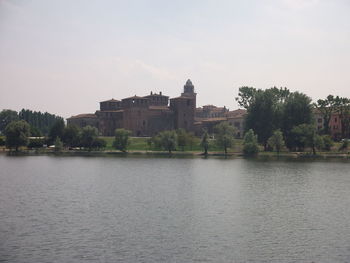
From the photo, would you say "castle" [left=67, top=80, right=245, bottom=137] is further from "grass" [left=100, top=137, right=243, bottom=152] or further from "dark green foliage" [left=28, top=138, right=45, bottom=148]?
"dark green foliage" [left=28, top=138, right=45, bottom=148]

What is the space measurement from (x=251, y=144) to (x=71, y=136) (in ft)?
122

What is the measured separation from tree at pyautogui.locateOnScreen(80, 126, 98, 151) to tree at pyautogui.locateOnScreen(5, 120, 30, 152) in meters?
10.8

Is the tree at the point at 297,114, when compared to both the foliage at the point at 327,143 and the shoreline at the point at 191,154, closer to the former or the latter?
the foliage at the point at 327,143

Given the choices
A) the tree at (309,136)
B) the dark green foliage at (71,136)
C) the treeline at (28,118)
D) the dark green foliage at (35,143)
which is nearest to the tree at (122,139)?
the dark green foliage at (71,136)

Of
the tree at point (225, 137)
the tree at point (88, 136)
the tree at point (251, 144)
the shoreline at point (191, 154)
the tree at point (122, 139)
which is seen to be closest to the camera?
the shoreline at point (191, 154)

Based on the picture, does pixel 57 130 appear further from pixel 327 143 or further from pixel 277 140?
pixel 327 143

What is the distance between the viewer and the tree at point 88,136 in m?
86.8

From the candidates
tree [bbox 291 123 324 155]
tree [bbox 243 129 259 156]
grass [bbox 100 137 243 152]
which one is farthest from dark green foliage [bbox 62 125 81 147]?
tree [bbox 291 123 324 155]

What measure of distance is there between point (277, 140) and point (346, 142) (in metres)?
13.4

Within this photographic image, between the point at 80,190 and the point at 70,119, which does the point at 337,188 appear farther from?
the point at 70,119

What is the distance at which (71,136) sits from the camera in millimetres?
90375

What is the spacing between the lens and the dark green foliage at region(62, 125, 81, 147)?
88.9 m

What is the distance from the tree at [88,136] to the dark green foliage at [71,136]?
1458mm

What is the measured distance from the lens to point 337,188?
37.1 m
